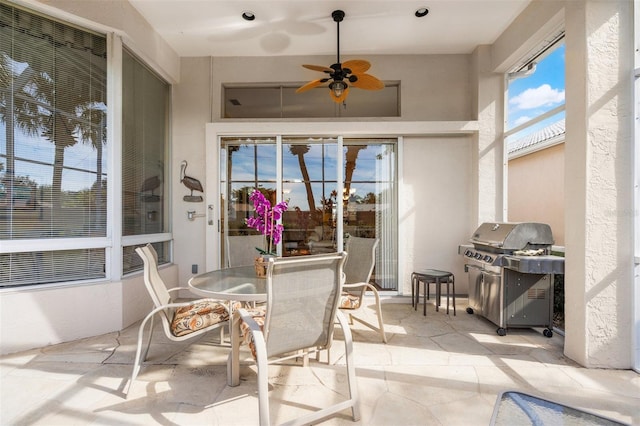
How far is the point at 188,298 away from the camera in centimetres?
455

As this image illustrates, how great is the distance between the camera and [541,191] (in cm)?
459

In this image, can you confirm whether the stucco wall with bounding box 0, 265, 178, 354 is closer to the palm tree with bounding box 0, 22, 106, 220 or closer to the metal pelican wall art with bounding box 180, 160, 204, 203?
the palm tree with bounding box 0, 22, 106, 220

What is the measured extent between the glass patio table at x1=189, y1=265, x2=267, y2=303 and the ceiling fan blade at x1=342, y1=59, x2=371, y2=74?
2249 mm

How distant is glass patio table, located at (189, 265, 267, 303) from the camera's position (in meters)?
2.08

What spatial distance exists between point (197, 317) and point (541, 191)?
15.8 feet

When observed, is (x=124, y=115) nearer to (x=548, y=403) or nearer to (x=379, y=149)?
(x=379, y=149)

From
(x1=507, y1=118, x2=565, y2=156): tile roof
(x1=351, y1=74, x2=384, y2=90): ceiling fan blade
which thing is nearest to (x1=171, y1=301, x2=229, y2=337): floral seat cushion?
(x1=351, y1=74, x2=384, y2=90): ceiling fan blade

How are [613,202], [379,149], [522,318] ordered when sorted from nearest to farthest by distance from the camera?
[613,202]
[522,318]
[379,149]

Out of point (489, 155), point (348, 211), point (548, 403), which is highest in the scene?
point (489, 155)

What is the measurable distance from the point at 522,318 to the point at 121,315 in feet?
13.7

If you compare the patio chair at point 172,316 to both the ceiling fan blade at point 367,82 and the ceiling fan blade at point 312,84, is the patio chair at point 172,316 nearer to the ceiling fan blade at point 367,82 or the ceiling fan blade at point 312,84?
the ceiling fan blade at point 312,84

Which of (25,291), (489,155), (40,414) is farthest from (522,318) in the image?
(25,291)

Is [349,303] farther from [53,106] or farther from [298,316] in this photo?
[53,106]

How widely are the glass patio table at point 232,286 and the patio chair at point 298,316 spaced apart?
22 cm
